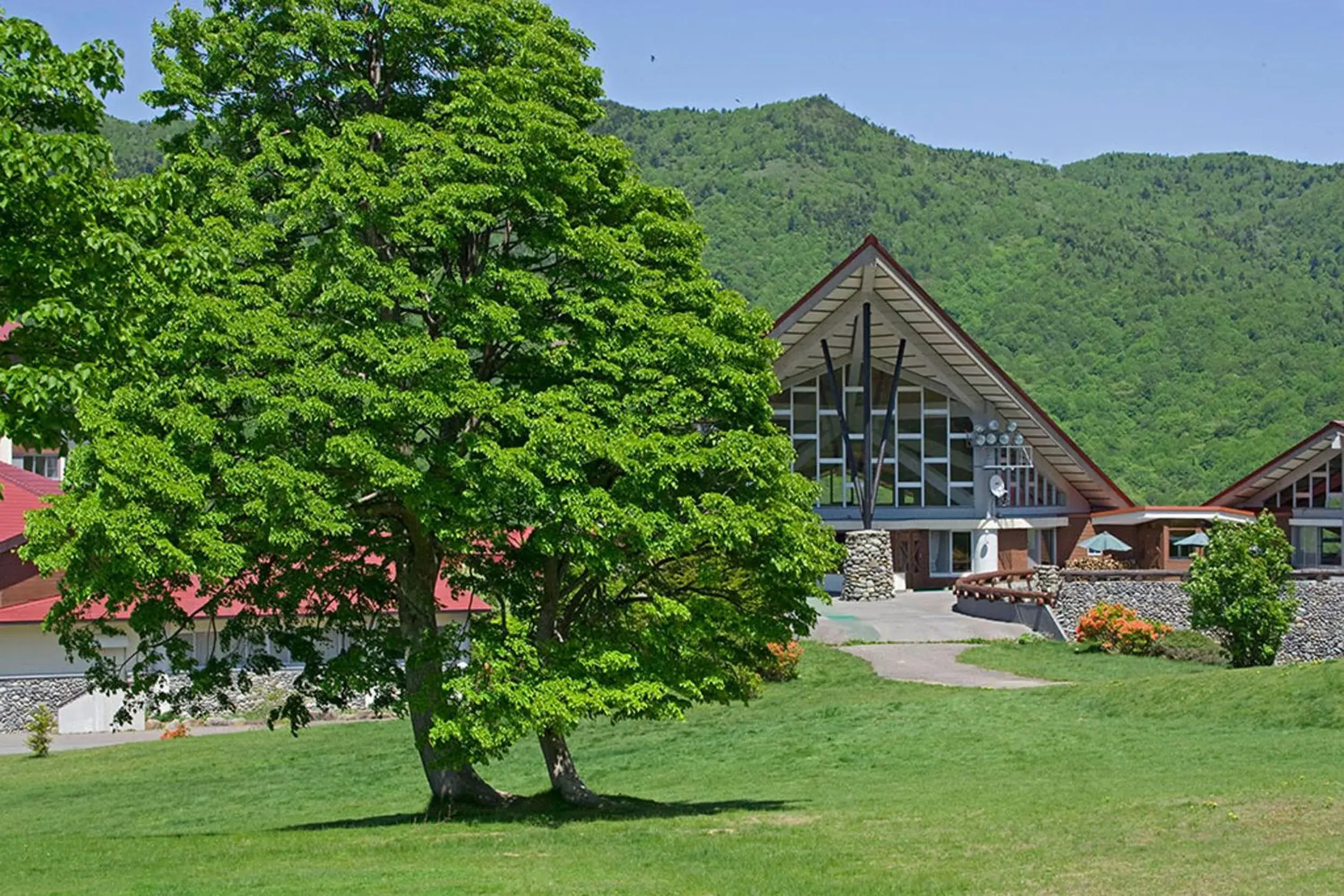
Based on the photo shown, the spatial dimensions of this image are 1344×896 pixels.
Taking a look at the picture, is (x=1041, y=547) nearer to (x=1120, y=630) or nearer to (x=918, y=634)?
(x=918, y=634)

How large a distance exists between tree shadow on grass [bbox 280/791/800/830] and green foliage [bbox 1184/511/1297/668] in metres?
17.6

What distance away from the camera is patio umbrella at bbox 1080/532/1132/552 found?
52000mm

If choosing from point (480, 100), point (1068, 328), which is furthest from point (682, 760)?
point (1068, 328)

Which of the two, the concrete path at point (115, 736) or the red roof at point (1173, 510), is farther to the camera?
the red roof at point (1173, 510)

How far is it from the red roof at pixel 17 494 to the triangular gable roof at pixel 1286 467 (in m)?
34.7

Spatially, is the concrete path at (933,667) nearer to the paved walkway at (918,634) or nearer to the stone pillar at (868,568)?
the paved walkway at (918,634)

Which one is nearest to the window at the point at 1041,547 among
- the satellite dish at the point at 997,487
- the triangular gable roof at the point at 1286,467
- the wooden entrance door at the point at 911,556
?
the satellite dish at the point at 997,487

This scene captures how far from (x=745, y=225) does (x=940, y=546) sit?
3861 inches

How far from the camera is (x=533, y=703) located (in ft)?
57.3

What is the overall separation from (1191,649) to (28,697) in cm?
2600

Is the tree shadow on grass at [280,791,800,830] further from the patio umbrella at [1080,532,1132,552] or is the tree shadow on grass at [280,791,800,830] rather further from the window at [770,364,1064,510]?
the patio umbrella at [1080,532,1132,552]

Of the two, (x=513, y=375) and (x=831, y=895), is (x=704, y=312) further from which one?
(x=831, y=895)

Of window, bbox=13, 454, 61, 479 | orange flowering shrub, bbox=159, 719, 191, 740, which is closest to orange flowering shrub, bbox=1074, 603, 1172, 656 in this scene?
orange flowering shrub, bbox=159, 719, 191, 740

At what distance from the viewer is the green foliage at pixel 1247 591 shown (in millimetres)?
35000
